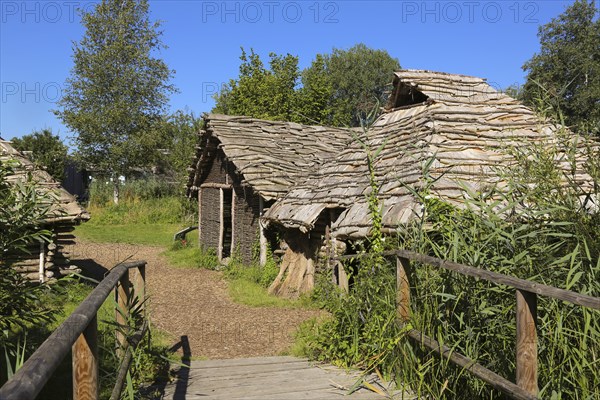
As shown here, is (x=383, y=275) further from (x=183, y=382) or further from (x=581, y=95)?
(x=581, y=95)

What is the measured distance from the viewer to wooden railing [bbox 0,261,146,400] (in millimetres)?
1422

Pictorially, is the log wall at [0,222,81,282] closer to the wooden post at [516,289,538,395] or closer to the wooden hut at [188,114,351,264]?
the wooden hut at [188,114,351,264]

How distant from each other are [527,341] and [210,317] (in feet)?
25.0

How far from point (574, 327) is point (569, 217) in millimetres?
775

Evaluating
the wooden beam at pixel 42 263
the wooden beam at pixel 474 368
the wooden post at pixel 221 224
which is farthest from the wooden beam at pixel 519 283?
the wooden post at pixel 221 224

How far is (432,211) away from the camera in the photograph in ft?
14.0

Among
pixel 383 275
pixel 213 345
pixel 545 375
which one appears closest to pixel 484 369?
pixel 545 375

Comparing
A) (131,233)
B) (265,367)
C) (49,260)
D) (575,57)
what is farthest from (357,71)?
(265,367)

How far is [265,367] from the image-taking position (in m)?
5.37

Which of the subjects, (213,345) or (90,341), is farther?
(213,345)

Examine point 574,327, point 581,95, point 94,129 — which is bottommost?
point 574,327

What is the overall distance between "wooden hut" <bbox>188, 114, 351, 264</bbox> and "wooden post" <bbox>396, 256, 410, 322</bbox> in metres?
8.50

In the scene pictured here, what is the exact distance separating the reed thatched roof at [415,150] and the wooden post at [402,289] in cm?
340

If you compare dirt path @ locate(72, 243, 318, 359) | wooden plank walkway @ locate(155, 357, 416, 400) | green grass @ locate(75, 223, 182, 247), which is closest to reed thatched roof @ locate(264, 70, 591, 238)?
dirt path @ locate(72, 243, 318, 359)
